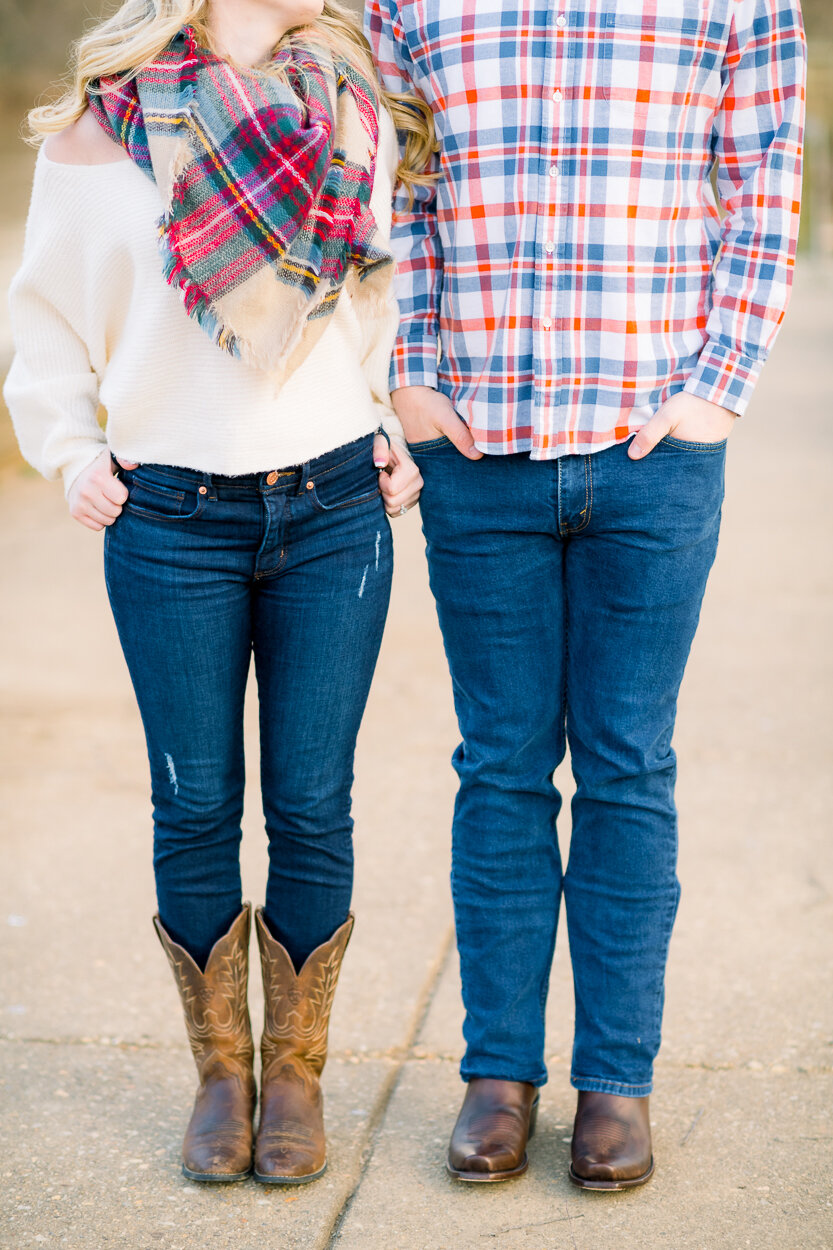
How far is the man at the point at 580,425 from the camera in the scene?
1859mm

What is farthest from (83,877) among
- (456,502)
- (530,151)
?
(530,151)

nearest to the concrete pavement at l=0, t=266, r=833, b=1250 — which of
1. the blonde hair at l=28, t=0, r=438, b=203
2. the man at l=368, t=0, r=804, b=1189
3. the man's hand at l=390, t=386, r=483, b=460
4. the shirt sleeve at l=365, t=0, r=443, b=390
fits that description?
the man at l=368, t=0, r=804, b=1189

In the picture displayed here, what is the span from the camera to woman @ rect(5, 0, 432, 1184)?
1764mm

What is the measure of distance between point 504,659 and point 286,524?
411 millimetres

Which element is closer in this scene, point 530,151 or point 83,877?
point 530,151

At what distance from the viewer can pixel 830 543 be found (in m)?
5.95

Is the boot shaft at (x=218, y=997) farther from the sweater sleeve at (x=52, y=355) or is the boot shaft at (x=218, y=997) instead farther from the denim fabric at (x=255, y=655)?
the sweater sleeve at (x=52, y=355)

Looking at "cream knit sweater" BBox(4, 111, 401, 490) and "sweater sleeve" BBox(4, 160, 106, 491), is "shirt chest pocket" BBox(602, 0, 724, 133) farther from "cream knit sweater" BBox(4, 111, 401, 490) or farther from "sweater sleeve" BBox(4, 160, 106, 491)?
"sweater sleeve" BBox(4, 160, 106, 491)

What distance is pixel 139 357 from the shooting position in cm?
186

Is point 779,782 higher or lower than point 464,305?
lower

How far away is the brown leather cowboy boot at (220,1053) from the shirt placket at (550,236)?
3.07 ft

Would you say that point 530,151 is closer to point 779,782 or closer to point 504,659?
point 504,659

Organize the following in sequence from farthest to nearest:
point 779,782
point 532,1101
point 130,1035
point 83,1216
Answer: point 779,782 → point 130,1035 → point 532,1101 → point 83,1216

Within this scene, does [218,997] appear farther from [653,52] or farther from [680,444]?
[653,52]
